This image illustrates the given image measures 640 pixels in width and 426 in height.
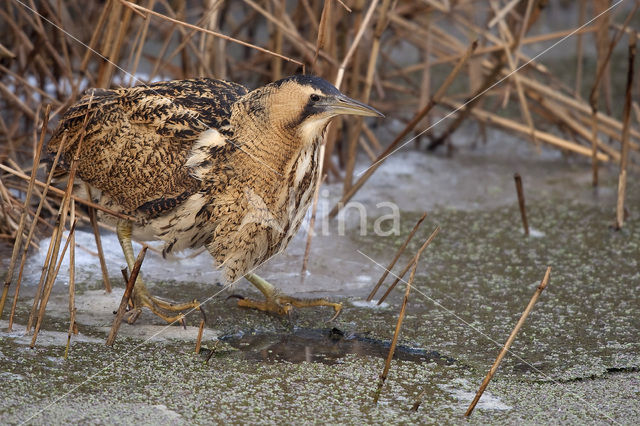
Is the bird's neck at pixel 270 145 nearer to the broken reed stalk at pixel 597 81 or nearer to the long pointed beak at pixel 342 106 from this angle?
the long pointed beak at pixel 342 106

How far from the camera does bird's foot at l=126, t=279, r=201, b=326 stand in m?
2.57

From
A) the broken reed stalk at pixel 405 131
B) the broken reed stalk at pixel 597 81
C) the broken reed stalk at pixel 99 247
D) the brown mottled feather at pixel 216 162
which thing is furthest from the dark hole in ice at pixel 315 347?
the broken reed stalk at pixel 597 81

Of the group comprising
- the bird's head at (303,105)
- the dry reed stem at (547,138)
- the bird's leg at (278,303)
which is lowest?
the bird's leg at (278,303)

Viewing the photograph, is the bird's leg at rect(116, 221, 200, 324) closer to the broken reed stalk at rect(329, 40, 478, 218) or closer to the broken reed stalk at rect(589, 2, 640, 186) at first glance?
the broken reed stalk at rect(329, 40, 478, 218)

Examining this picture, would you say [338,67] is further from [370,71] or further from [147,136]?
[147,136]

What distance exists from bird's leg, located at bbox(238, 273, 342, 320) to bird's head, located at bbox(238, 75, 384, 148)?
1.73 ft

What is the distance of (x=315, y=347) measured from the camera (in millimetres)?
2500

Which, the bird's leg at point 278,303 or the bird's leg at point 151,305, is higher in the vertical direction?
the bird's leg at point 278,303

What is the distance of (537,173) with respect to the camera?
4418 mm

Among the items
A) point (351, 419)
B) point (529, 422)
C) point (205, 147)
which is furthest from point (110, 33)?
point (529, 422)

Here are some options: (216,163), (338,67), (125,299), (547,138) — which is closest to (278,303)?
(216,163)

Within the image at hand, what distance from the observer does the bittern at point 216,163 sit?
8.41 ft

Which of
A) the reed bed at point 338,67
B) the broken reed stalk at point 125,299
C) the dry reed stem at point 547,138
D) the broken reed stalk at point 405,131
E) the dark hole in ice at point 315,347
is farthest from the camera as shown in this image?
the dry reed stem at point 547,138

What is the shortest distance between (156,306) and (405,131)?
124 cm
